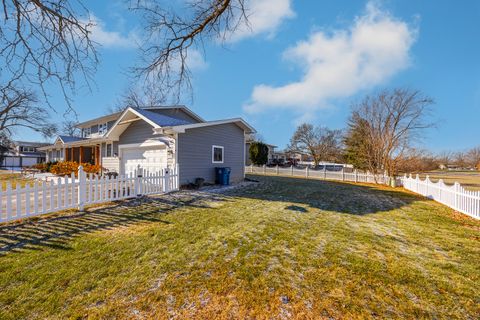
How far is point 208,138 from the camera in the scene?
11.8 metres

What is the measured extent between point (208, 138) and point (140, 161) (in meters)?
3.96

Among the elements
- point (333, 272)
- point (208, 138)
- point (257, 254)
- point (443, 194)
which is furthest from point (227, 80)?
point (443, 194)

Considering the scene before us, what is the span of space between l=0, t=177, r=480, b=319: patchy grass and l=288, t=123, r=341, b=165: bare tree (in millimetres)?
39048

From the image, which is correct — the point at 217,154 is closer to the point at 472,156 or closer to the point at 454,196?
the point at 454,196

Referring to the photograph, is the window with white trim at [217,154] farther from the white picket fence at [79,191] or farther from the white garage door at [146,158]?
the white picket fence at [79,191]

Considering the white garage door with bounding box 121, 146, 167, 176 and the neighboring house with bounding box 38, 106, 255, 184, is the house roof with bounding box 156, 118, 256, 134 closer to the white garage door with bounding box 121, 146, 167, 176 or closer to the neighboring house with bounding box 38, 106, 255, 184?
the neighboring house with bounding box 38, 106, 255, 184

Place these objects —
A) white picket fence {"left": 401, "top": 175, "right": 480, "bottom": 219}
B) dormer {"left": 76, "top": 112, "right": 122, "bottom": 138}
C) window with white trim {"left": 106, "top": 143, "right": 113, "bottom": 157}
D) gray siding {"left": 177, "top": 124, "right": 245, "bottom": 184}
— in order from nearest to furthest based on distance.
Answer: white picket fence {"left": 401, "top": 175, "right": 480, "bottom": 219} → gray siding {"left": 177, "top": 124, "right": 245, "bottom": 184} → window with white trim {"left": 106, "top": 143, "right": 113, "bottom": 157} → dormer {"left": 76, "top": 112, "right": 122, "bottom": 138}

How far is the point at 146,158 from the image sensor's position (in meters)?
11.6

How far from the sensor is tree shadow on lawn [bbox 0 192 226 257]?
3973mm

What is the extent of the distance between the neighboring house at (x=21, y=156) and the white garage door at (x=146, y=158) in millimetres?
43414

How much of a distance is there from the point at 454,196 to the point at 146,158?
13.6m

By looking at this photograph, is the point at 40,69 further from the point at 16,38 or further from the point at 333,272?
the point at 333,272

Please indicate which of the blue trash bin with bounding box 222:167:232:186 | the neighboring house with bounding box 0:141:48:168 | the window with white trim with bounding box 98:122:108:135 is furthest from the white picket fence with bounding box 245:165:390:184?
the neighboring house with bounding box 0:141:48:168

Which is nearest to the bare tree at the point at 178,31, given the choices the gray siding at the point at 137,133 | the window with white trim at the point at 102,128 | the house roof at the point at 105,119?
the gray siding at the point at 137,133
